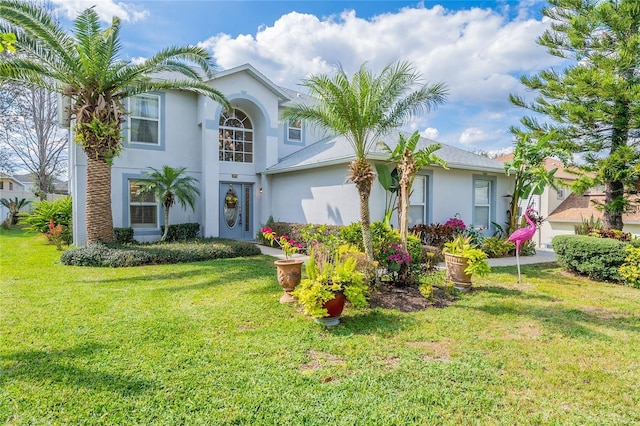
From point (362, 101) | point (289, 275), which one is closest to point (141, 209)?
point (289, 275)

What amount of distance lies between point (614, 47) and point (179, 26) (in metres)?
13.4

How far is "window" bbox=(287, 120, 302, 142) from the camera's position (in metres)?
17.4

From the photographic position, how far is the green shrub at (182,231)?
13.9 meters

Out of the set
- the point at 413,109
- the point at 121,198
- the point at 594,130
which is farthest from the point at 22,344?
the point at 594,130

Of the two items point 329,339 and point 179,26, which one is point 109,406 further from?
point 179,26

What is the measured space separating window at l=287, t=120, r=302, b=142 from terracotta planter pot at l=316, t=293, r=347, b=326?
13339 millimetres

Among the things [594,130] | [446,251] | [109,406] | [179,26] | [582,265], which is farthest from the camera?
[179,26]

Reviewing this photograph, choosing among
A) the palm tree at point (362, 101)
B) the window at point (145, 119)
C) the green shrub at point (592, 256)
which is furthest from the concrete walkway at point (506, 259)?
the window at point (145, 119)

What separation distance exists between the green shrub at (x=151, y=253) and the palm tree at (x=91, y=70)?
2.57 feet

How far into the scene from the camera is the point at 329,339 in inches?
189

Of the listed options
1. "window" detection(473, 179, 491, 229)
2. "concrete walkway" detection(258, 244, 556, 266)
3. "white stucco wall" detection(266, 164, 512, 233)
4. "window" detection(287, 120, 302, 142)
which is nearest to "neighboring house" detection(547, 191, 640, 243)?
"white stucco wall" detection(266, 164, 512, 233)

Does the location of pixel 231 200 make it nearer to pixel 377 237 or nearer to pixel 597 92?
pixel 377 237

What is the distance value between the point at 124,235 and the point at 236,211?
466cm

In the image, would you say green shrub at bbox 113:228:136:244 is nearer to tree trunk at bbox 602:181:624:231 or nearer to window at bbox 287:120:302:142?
window at bbox 287:120:302:142
